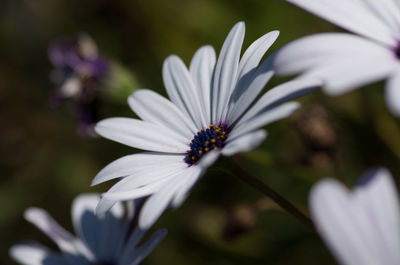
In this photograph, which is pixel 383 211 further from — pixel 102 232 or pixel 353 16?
pixel 102 232

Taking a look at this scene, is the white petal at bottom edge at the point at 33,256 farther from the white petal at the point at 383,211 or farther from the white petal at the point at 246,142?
the white petal at the point at 383,211

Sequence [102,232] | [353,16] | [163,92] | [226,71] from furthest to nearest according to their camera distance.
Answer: [163,92] → [102,232] → [226,71] → [353,16]

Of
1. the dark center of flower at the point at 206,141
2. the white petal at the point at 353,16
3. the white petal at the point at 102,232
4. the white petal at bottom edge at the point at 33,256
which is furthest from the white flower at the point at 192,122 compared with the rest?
the white petal at bottom edge at the point at 33,256

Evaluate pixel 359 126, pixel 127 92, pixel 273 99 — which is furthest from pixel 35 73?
pixel 273 99

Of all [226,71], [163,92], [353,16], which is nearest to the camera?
[353,16]

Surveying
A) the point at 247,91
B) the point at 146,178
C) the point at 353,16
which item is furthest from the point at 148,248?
the point at 353,16

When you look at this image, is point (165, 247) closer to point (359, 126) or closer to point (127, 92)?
point (127, 92)
